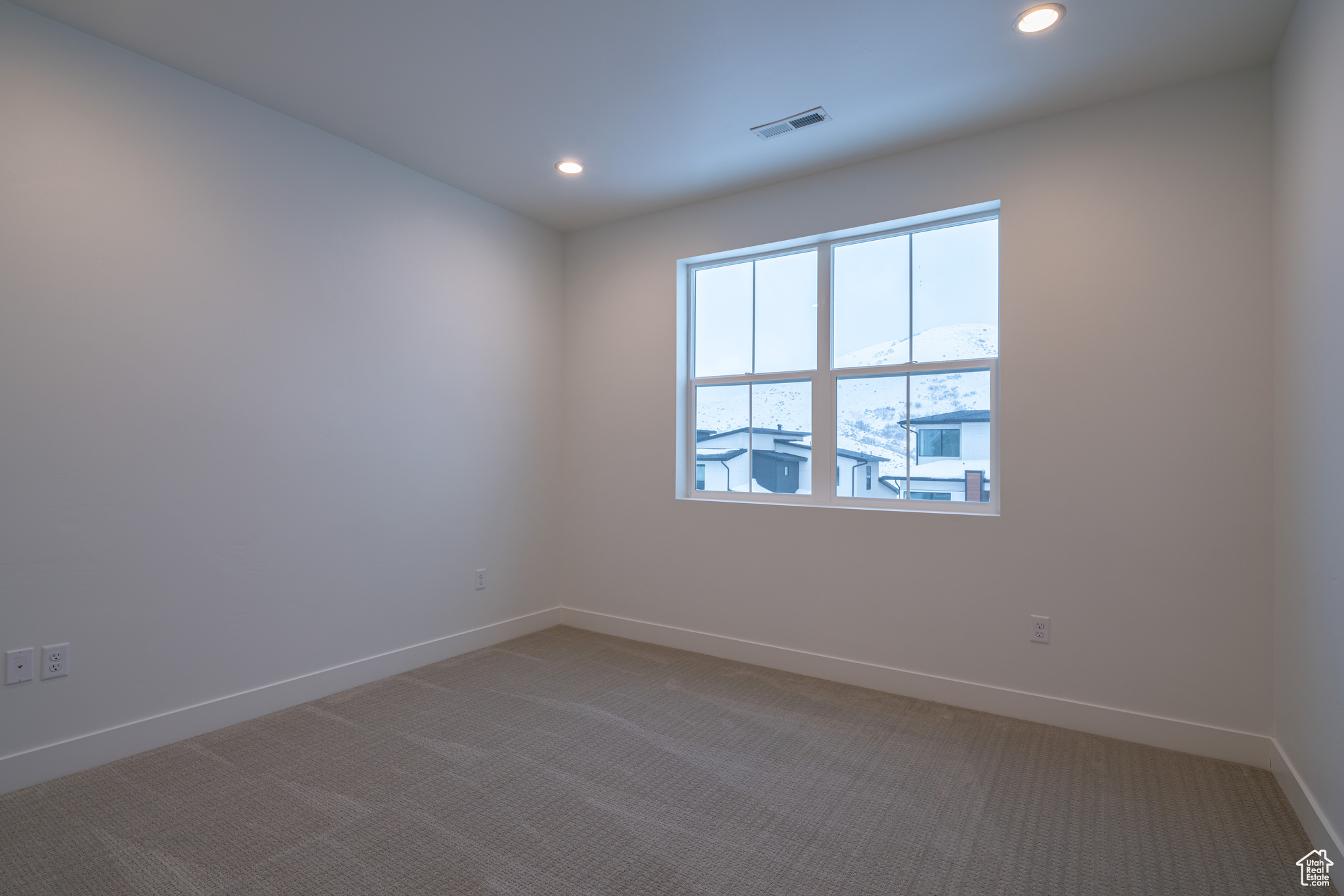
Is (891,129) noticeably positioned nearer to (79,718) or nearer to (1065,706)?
(1065,706)

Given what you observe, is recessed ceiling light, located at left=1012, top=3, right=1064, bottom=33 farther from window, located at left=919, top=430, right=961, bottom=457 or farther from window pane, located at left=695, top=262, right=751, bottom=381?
window pane, located at left=695, top=262, right=751, bottom=381

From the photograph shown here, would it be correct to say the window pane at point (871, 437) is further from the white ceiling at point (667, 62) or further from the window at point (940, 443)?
the white ceiling at point (667, 62)

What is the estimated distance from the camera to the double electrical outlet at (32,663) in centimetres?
232

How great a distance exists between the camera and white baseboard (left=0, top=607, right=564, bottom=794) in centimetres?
237

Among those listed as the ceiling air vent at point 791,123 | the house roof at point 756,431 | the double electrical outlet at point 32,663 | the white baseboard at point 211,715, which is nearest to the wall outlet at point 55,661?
the double electrical outlet at point 32,663

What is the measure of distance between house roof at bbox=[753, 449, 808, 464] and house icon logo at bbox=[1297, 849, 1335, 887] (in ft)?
8.07

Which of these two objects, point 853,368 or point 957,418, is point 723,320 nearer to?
point 853,368

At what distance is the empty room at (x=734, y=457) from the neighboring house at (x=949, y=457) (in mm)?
20

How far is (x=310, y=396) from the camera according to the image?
3.21 m

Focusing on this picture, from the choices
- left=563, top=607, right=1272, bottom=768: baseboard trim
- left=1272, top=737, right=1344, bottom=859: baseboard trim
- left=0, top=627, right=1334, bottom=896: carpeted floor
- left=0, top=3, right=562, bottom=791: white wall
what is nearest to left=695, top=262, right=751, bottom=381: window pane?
left=0, top=3, right=562, bottom=791: white wall

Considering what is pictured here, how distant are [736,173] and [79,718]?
12.6 ft

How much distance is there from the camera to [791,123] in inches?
123

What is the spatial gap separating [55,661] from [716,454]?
3197 millimetres

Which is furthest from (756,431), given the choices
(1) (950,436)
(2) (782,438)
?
(1) (950,436)
